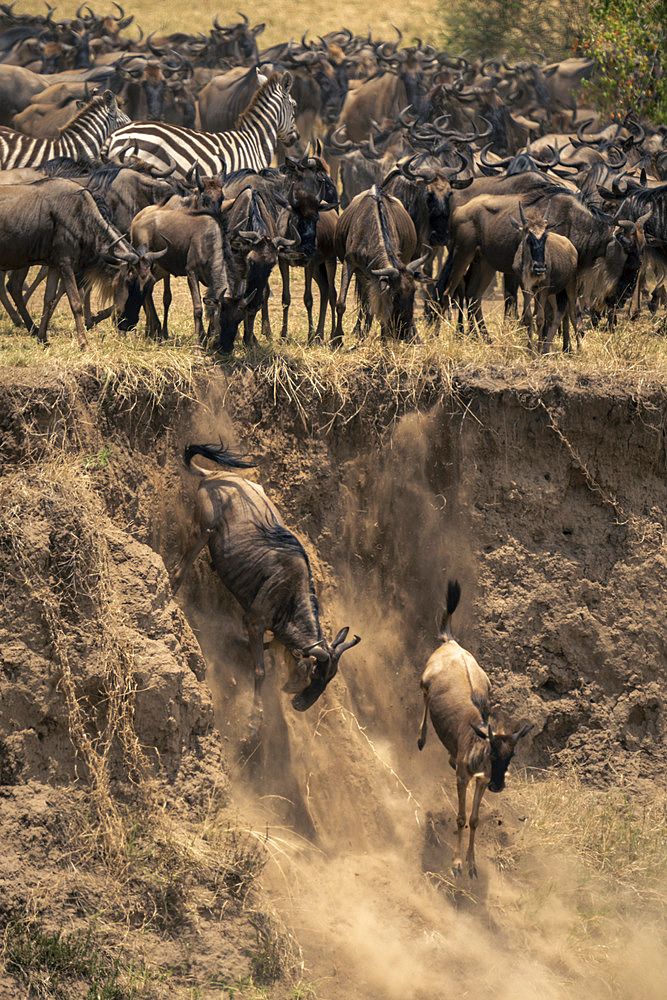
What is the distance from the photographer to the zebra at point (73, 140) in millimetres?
12453

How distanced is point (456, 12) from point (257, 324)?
2558 centimetres

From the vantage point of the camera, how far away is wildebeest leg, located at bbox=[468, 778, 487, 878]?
24.6ft

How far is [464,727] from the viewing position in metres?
7.62

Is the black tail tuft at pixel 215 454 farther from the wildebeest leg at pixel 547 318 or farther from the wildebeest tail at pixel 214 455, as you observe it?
the wildebeest leg at pixel 547 318

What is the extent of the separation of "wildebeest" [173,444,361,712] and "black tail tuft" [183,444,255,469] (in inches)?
6.6

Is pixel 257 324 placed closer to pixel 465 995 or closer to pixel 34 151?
pixel 34 151

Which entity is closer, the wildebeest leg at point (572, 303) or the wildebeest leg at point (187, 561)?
the wildebeest leg at point (187, 561)

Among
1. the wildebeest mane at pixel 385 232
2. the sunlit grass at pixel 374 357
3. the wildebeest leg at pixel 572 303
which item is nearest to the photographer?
the sunlit grass at pixel 374 357

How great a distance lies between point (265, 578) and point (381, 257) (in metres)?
3.02

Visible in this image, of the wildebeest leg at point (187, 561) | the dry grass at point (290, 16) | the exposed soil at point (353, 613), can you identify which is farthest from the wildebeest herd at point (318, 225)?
the dry grass at point (290, 16)

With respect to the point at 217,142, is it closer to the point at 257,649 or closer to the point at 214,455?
the point at 214,455

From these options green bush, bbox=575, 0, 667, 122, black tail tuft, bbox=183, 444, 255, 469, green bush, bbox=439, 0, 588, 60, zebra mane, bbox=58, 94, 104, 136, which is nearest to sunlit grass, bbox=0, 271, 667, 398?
black tail tuft, bbox=183, 444, 255, 469

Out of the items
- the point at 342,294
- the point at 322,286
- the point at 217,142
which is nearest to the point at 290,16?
the point at 217,142

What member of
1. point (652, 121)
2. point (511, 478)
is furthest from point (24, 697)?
point (652, 121)
